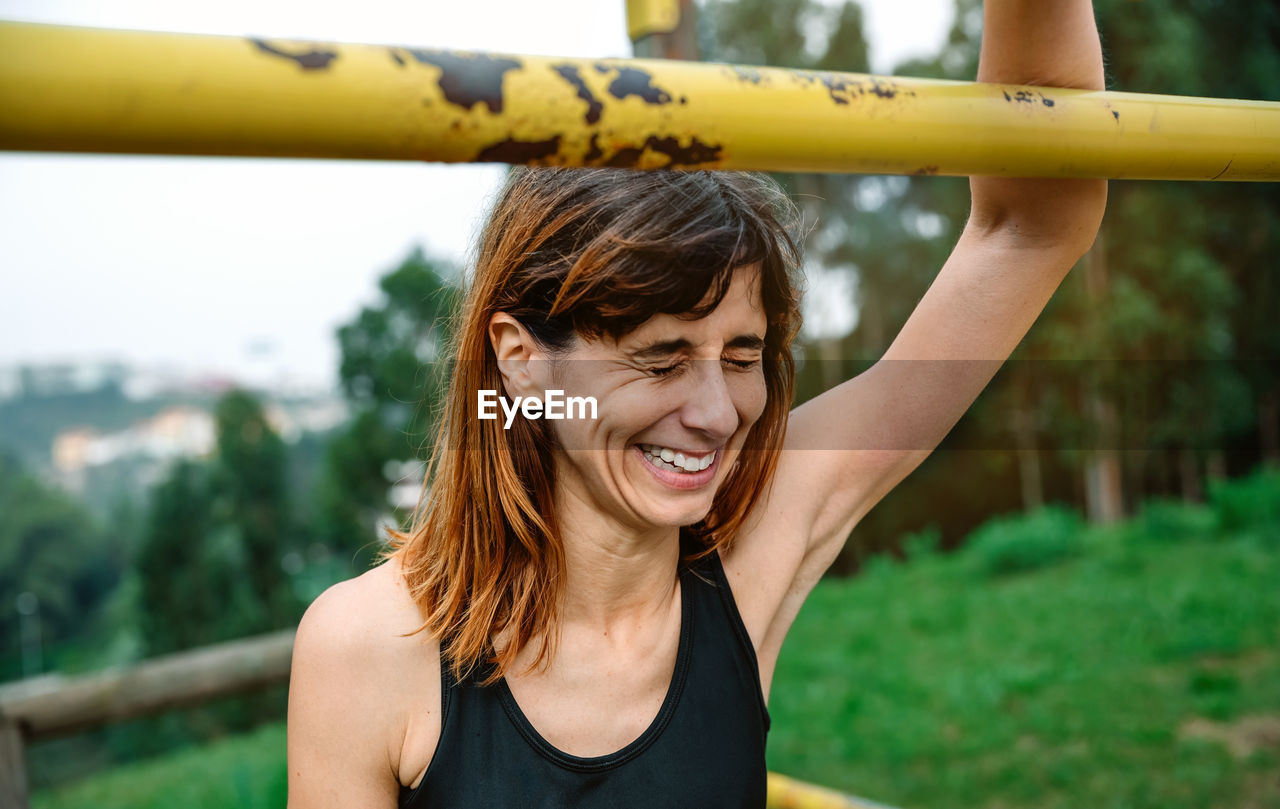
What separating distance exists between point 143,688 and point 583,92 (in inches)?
137

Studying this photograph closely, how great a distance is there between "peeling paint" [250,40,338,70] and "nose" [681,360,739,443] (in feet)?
2.33

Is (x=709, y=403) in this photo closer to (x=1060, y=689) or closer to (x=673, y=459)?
(x=673, y=459)

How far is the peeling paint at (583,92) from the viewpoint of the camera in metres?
0.76

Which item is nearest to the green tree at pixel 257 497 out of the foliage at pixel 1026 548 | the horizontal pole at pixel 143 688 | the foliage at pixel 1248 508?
the horizontal pole at pixel 143 688

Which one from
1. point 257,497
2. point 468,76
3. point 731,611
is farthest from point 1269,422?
point 468,76

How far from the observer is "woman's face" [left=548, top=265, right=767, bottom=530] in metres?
1.30

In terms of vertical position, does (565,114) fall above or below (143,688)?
above

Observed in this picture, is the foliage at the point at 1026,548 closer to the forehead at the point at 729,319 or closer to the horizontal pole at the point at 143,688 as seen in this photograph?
the horizontal pole at the point at 143,688

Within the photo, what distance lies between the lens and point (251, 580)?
9930 mm

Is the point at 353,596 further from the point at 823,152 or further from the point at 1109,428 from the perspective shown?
the point at 1109,428

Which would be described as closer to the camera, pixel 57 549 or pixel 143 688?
pixel 143 688

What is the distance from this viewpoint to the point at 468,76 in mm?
730

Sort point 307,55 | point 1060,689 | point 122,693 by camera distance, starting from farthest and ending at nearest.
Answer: point 1060,689 → point 122,693 → point 307,55

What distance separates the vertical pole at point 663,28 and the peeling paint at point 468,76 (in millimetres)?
2068
